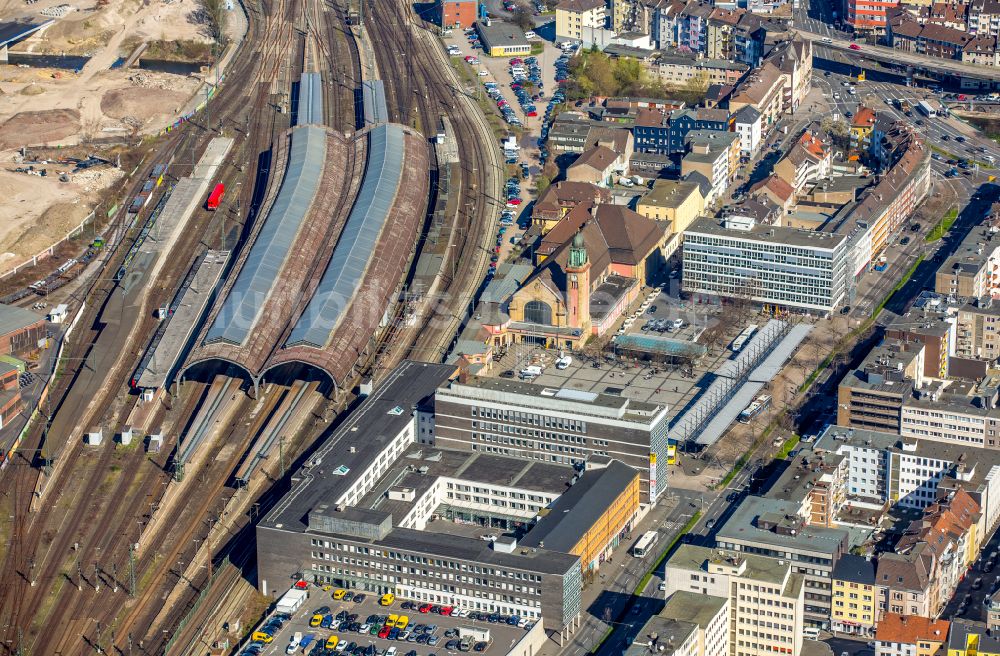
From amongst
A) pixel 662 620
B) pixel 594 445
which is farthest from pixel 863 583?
pixel 594 445

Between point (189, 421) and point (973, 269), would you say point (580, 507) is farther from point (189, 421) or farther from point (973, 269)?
point (973, 269)

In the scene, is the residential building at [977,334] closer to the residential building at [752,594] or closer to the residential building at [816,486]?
the residential building at [816,486]

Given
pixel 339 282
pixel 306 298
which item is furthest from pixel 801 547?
pixel 306 298

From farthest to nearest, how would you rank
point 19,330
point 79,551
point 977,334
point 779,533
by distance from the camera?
point 19,330, point 977,334, point 79,551, point 779,533

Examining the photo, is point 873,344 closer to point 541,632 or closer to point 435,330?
point 435,330

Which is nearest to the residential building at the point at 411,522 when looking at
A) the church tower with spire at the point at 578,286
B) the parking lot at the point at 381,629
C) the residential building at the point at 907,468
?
the parking lot at the point at 381,629

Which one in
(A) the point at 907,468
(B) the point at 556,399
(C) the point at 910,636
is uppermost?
(B) the point at 556,399

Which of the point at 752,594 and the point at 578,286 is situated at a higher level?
the point at 752,594

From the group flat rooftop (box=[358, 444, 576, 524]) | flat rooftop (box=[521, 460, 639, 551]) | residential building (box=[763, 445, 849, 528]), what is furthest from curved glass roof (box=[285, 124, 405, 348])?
residential building (box=[763, 445, 849, 528])
